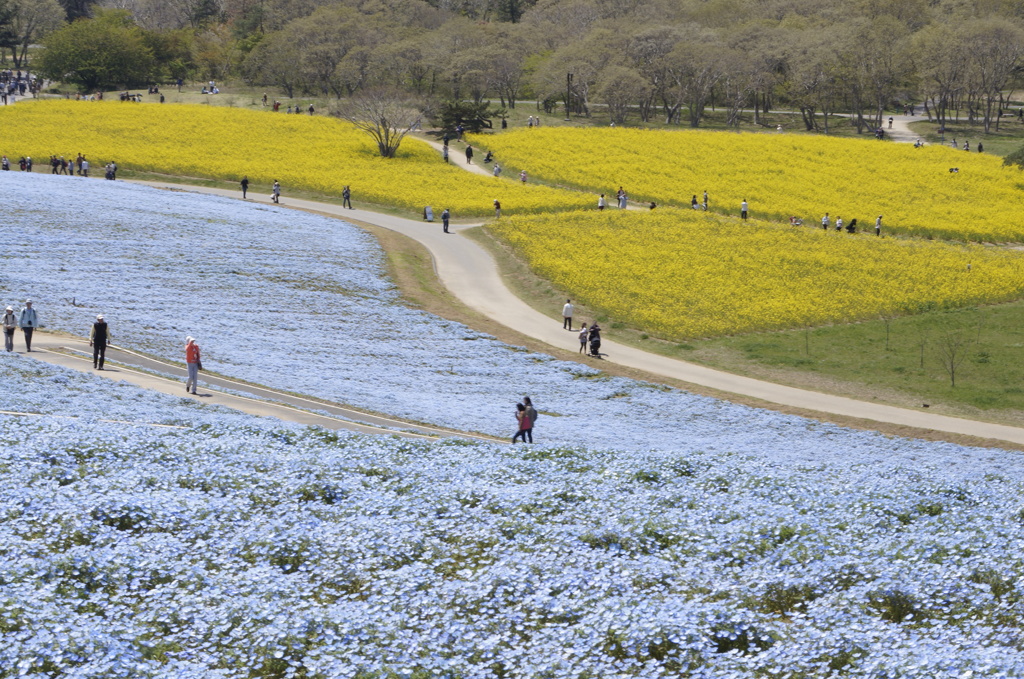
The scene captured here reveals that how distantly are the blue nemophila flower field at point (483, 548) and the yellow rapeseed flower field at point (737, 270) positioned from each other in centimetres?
1861

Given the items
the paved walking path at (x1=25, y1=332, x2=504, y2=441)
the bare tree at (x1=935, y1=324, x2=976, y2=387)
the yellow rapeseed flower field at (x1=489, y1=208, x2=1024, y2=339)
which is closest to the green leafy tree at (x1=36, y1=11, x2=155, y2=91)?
the yellow rapeseed flower field at (x1=489, y1=208, x2=1024, y2=339)

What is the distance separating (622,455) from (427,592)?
951 centimetres

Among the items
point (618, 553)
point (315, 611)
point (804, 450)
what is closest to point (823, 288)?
point (804, 450)

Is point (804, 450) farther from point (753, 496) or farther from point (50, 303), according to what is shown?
point (50, 303)

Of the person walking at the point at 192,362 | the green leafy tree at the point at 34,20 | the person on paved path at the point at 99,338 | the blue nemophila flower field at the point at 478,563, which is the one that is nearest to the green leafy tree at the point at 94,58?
the green leafy tree at the point at 34,20

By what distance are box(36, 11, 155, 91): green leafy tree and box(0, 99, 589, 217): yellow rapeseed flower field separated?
20615mm

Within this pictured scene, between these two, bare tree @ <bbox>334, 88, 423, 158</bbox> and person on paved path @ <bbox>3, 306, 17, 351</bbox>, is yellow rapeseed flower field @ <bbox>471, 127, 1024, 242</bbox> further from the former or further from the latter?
person on paved path @ <bbox>3, 306, 17, 351</bbox>

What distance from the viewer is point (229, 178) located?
249 feet

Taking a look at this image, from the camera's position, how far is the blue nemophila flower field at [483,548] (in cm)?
1341

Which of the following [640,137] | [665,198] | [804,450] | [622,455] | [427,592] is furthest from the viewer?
[640,137]

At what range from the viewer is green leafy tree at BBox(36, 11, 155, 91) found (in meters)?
120

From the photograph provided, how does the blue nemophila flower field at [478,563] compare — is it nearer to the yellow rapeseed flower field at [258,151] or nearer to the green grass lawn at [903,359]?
the green grass lawn at [903,359]

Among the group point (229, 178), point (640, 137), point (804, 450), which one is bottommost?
point (804, 450)

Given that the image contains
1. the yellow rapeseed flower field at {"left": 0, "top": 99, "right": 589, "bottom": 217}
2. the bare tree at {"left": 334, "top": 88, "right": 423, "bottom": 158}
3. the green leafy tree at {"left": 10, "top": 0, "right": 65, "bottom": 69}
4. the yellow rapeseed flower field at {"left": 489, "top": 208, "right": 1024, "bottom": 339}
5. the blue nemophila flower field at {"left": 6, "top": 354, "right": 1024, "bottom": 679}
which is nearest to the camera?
the blue nemophila flower field at {"left": 6, "top": 354, "right": 1024, "bottom": 679}
